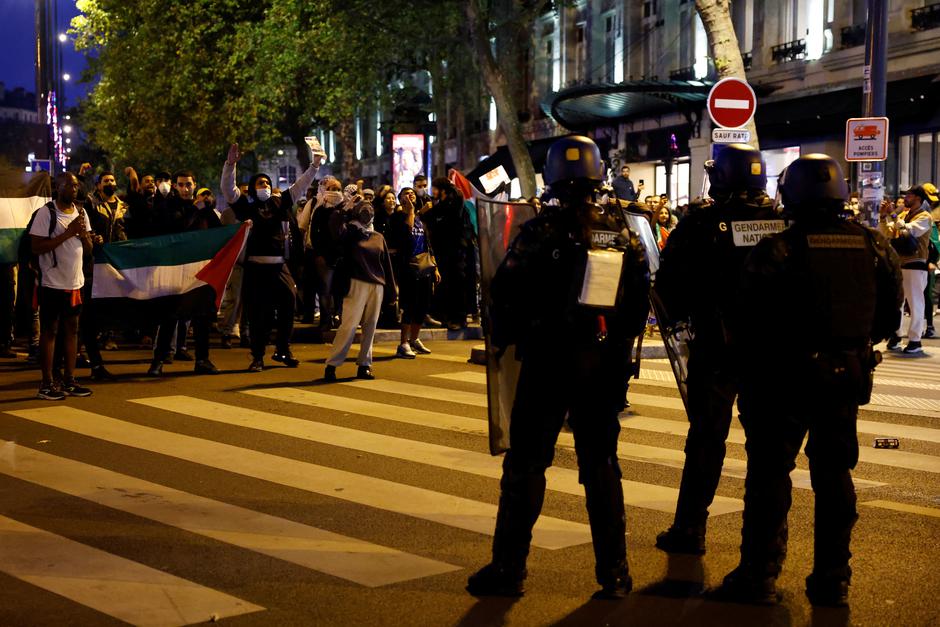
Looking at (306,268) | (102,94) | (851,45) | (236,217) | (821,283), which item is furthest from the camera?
(102,94)

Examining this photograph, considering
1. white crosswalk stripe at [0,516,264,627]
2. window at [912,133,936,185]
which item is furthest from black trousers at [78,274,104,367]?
window at [912,133,936,185]

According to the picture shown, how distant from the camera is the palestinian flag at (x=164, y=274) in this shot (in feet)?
43.3

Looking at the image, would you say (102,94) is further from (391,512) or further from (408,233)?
(391,512)

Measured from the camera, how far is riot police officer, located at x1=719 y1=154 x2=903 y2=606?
5.21 m

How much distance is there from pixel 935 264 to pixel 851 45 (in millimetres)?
10114

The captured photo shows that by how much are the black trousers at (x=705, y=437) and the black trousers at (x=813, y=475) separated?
0.69 meters

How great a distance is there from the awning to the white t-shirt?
19.2 metres

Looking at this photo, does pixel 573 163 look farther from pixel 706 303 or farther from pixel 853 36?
pixel 853 36

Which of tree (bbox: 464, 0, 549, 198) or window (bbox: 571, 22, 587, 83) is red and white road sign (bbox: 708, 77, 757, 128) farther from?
window (bbox: 571, 22, 587, 83)

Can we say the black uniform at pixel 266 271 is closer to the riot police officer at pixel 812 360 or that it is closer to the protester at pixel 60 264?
the protester at pixel 60 264

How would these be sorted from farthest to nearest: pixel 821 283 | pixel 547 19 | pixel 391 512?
1. pixel 547 19
2. pixel 391 512
3. pixel 821 283

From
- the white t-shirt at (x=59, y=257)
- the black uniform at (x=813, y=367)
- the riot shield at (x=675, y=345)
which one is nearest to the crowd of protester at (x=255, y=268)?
the white t-shirt at (x=59, y=257)

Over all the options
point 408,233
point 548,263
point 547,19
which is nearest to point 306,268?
point 408,233

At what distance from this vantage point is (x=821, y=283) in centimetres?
518
